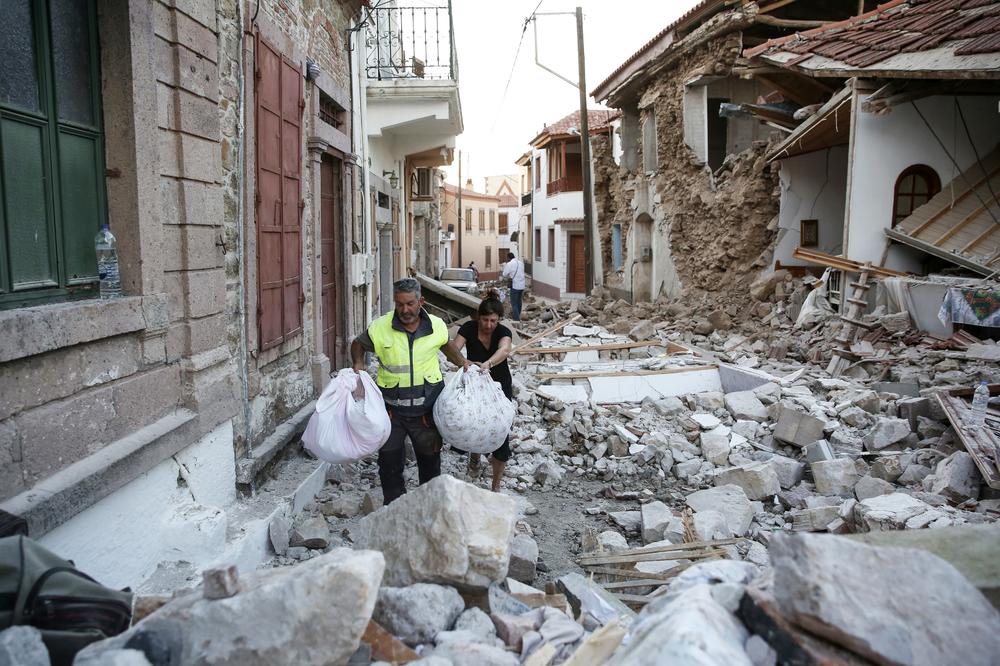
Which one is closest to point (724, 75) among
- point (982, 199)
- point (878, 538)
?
point (982, 199)

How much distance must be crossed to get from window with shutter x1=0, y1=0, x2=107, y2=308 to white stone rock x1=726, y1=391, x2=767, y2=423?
6073 millimetres

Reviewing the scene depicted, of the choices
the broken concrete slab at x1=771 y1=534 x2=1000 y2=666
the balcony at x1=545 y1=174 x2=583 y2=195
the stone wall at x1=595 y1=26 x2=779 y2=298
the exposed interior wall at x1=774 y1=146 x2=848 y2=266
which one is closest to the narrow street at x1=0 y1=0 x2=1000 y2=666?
the broken concrete slab at x1=771 y1=534 x2=1000 y2=666

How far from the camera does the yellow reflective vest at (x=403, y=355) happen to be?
4691 mm

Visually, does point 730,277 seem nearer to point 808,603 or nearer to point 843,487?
point 843,487

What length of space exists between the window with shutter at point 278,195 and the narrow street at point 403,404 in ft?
0.14

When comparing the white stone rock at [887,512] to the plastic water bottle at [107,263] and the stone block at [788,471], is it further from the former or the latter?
the plastic water bottle at [107,263]

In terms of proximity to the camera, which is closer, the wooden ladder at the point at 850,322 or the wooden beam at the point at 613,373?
the wooden beam at the point at 613,373

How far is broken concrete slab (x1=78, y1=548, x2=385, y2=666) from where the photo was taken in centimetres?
211

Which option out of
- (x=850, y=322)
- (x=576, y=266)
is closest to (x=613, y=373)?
(x=850, y=322)

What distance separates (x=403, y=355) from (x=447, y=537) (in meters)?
2.00

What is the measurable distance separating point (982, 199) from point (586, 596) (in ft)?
31.2

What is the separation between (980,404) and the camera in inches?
240

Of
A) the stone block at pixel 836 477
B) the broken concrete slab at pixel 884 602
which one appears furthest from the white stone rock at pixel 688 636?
the stone block at pixel 836 477

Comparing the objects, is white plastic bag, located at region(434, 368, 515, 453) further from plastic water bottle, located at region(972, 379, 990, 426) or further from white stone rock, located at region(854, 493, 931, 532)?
plastic water bottle, located at region(972, 379, 990, 426)
